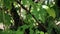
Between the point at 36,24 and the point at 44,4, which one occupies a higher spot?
the point at 44,4

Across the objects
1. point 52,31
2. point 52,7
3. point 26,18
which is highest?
point 52,7

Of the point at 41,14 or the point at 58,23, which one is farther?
the point at 58,23

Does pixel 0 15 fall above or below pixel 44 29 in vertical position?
above

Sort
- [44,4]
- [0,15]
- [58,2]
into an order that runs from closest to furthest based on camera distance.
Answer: [0,15]
[58,2]
[44,4]

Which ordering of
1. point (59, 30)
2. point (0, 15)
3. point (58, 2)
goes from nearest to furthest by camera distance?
point (0, 15) < point (58, 2) < point (59, 30)

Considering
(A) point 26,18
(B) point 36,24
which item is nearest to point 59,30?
(B) point 36,24

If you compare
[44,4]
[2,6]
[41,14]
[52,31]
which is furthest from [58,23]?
[2,6]

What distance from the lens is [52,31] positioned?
179cm

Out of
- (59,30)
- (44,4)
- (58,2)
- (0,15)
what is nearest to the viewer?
(0,15)

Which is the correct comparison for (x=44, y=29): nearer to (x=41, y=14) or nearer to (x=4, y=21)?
(x=41, y=14)

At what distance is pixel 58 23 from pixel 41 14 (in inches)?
17.5

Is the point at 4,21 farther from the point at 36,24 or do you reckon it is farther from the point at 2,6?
the point at 36,24

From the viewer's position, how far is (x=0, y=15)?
54.6 inches

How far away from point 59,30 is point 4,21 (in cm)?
59
